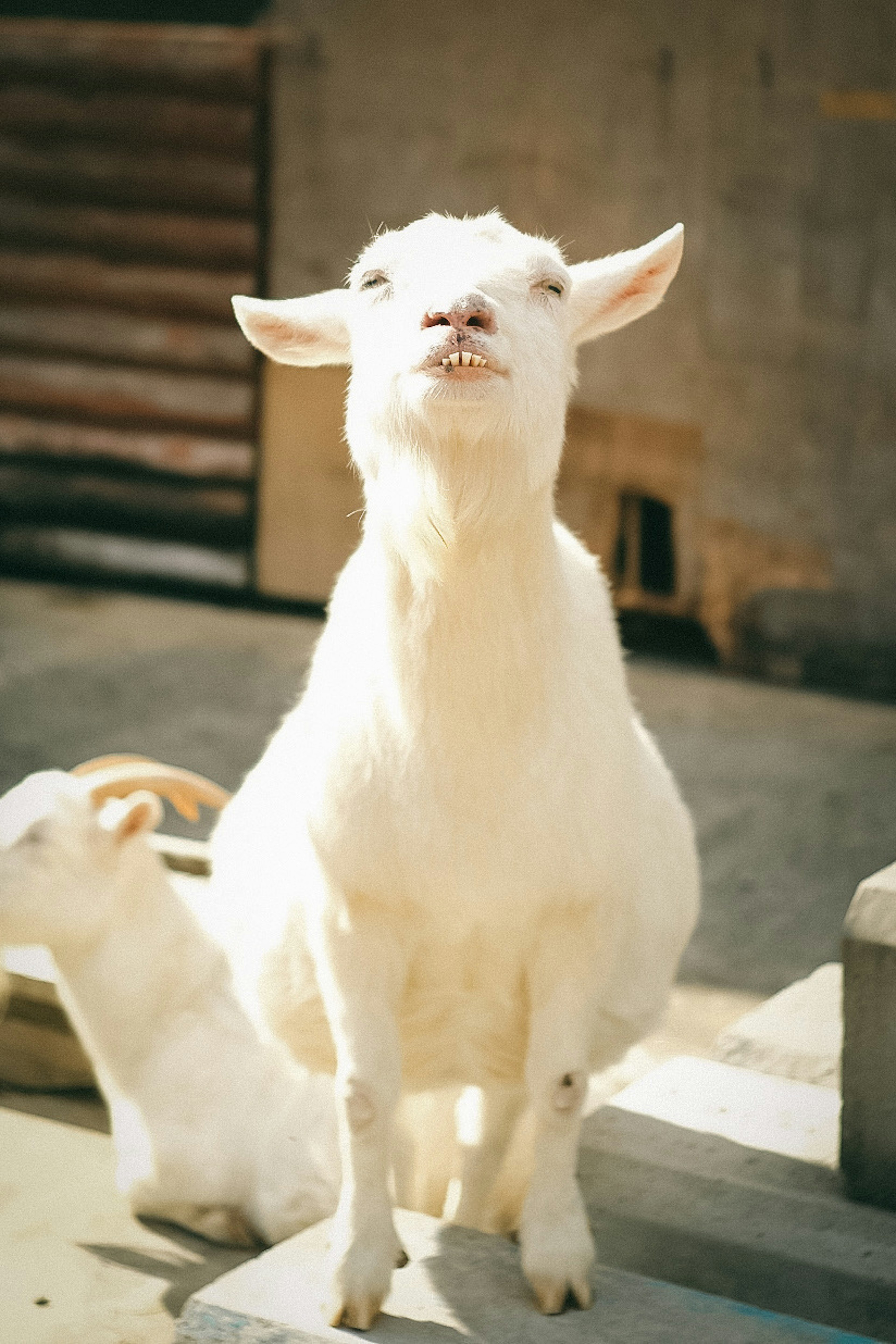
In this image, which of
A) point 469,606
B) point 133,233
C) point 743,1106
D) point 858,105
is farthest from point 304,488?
point 469,606

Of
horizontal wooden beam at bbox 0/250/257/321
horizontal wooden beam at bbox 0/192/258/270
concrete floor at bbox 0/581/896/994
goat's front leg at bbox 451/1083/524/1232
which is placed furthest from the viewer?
horizontal wooden beam at bbox 0/250/257/321

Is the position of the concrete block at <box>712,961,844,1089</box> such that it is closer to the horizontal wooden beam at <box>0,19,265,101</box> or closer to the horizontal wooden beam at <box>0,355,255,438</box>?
the horizontal wooden beam at <box>0,355,255,438</box>

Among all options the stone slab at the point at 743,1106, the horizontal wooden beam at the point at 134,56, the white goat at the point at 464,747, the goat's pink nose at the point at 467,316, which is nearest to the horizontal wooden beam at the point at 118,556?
the horizontal wooden beam at the point at 134,56

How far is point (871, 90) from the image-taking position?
6.68 metres

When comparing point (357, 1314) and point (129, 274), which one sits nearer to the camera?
point (357, 1314)

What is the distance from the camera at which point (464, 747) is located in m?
2.46

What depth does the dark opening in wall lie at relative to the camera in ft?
25.1

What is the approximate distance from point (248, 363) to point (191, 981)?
5086mm

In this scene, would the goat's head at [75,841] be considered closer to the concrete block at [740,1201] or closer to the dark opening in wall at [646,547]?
the concrete block at [740,1201]

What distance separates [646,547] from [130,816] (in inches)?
178

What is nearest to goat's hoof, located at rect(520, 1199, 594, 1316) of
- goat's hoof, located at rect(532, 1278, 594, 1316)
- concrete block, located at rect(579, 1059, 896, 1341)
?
goat's hoof, located at rect(532, 1278, 594, 1316)

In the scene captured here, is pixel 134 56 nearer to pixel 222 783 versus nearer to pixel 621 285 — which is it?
pixel 222 783

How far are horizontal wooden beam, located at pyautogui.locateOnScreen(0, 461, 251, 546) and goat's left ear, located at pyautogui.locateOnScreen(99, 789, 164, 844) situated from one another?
16.0ft

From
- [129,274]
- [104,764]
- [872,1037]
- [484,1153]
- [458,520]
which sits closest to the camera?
[458,520]
